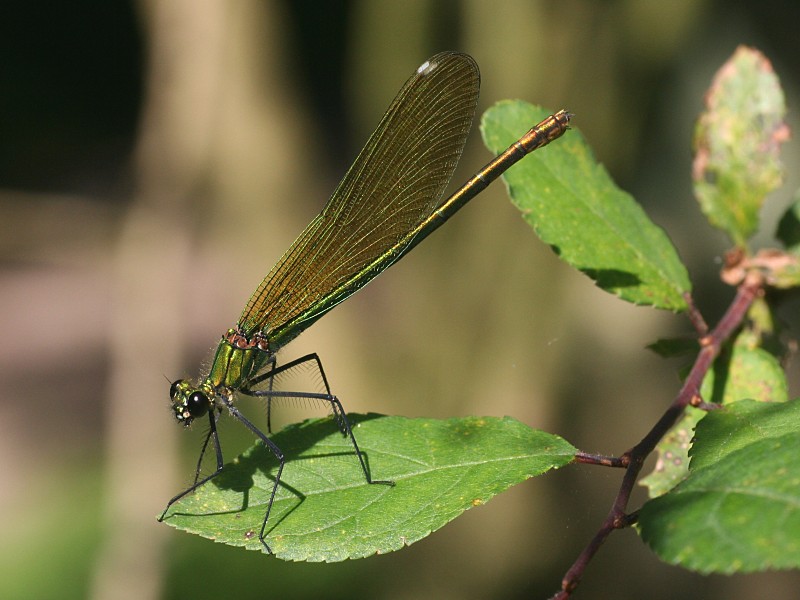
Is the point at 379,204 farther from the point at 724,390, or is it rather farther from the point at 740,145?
the point at 724,390

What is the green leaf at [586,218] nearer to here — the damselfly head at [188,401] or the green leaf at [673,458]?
the green leaf at [673,458]

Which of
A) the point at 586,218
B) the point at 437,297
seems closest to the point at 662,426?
Result: the point at 586,218

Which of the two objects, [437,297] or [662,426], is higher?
[437,297]

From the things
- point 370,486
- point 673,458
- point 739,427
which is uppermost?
point 370,486

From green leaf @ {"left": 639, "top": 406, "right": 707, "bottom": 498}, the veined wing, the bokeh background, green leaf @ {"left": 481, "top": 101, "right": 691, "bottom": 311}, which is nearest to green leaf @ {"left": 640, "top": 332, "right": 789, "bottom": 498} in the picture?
A: green leaf @ {"left": 639, "top": 406, "right": 707, "bottom": 498}

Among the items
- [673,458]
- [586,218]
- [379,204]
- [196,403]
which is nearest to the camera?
[673,458]

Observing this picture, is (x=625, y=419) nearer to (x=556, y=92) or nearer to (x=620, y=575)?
(x=620, y=575)

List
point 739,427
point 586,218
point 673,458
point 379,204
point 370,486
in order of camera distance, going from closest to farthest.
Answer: point 739,427
point 370,486
point 673,458
point 586,218
point 379,204

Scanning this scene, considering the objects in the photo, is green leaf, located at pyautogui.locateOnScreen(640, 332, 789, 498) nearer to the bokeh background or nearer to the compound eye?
the compound eye
